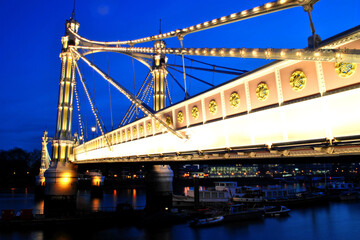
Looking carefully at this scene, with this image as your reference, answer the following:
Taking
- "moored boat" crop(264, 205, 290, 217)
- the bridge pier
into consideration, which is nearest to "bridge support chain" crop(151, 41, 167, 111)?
the bridge pier

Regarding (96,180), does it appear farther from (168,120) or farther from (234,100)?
(234,100)

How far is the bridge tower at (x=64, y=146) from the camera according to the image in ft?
115

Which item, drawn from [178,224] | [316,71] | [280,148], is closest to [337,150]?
[280,148]

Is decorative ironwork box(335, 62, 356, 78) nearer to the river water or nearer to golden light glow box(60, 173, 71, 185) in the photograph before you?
the river water

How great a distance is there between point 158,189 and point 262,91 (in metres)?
24.9

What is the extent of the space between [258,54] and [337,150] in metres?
5.42

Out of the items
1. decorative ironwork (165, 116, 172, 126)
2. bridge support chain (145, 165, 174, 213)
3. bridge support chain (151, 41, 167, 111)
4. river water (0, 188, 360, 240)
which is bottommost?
river water (0, 188, 360, 240)

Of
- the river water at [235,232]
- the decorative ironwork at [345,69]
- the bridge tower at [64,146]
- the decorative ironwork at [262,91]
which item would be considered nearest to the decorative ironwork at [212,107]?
the decorative ironwork at [262,91]

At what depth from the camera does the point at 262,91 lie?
12523 millimetres

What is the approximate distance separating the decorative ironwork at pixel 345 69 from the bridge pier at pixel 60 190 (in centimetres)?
3132

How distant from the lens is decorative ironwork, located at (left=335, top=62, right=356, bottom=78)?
30.0ft

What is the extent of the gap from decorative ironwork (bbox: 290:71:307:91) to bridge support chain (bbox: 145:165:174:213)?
26208 mm

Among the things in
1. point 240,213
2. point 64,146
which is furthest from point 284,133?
point 64,146

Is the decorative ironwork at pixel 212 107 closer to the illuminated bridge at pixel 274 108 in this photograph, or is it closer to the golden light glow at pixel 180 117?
the illuminated bridge at pixel 274 108
